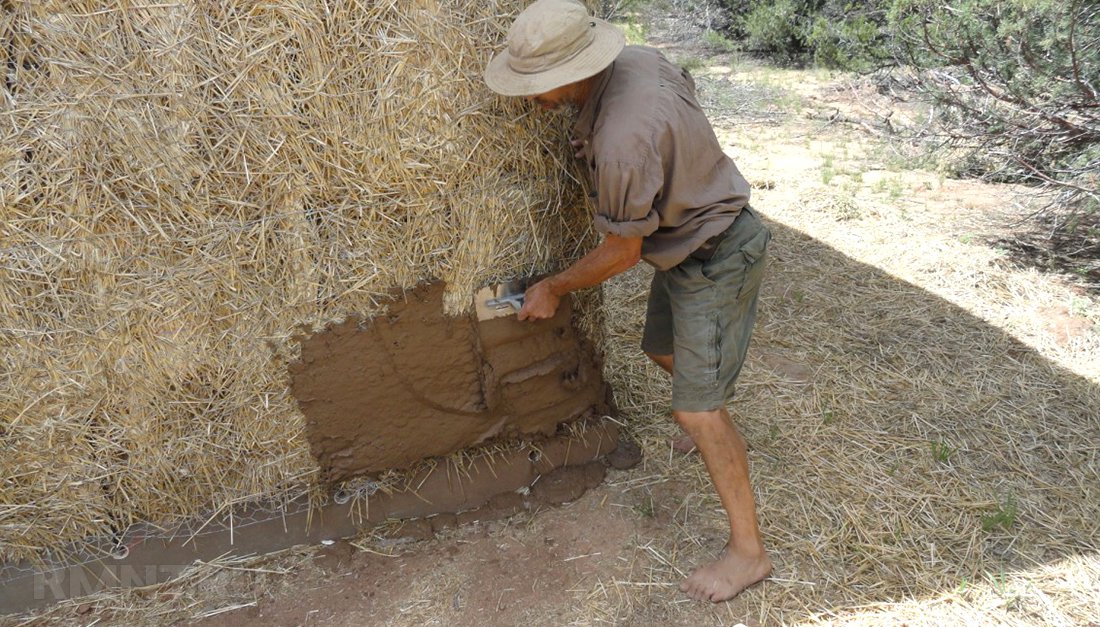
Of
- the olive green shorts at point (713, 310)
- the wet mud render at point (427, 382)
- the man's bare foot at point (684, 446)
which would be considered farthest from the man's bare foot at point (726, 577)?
the wet mud render at point (427, 382)

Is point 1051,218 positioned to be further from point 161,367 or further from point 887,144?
point 161,367

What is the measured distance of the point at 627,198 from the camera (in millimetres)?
2246

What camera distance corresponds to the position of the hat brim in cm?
223

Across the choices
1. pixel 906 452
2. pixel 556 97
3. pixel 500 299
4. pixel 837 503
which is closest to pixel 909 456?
pixel 906 452

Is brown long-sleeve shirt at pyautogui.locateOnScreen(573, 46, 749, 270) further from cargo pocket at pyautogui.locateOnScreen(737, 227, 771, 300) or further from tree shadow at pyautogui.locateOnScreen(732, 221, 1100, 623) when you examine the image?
tree shadow at pyautogui.locateOnScreen(732, 221, 1100, 623)

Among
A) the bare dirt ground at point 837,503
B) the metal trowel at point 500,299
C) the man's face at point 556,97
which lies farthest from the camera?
the metal trowel at point 500,299

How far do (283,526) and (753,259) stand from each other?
79.2 inches

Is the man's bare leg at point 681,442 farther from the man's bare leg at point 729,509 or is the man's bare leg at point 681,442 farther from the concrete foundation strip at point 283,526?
the man's bare leg at point 729,509

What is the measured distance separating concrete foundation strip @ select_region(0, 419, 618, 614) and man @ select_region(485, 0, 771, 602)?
2.30 feet

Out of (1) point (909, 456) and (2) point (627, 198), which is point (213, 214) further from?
(1) point (909, 456)

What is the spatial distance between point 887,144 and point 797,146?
750 millimetres

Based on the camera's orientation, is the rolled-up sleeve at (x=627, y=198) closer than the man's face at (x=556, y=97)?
Yes

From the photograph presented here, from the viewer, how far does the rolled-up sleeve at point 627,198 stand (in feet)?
7.24

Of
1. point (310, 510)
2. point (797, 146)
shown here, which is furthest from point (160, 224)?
point (797, 146)
